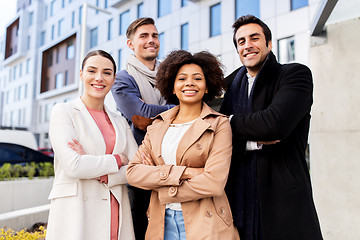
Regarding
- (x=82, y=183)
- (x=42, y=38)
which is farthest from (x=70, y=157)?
(x=42, y=38)

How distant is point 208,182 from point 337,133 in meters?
3.36

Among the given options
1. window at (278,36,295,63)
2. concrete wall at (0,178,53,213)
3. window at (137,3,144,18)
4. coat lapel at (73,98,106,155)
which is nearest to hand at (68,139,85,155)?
coat lapel at (73,98,106,155)

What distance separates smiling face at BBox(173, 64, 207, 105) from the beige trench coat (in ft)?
0.61

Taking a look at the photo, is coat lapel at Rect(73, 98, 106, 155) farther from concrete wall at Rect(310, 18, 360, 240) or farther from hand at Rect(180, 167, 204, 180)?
concrete wall at Rect(310, 18, 360, 240)

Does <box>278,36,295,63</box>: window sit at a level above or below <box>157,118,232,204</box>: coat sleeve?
Result: above

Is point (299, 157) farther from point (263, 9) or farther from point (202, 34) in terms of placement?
point (202, 34)

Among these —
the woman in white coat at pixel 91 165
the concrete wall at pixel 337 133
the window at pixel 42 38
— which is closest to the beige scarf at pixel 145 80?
the woman in white coat at pixel 91 165

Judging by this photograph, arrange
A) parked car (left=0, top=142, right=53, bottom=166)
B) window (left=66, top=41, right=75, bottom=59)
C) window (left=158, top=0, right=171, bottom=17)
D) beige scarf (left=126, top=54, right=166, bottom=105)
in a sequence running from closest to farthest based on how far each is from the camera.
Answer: beige scarf (left=126, top=54, right=166, bottom=105), parked car (left=0, top=142, right=53, bottom=166), window (left=158, top=0, right=171, bottom=17), window (left=66, top=41, right=75, bottom=59)

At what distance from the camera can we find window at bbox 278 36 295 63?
602 inches

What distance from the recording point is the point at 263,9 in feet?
53.0

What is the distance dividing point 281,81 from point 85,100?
1641 millimetres

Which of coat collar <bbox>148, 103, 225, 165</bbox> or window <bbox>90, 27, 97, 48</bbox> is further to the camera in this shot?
window <bbox>90, 27, 97, 48</bbox>

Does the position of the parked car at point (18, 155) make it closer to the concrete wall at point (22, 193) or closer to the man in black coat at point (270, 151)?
the concrete wall at point (22, 193)

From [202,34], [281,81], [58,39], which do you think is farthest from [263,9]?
[58,39]
